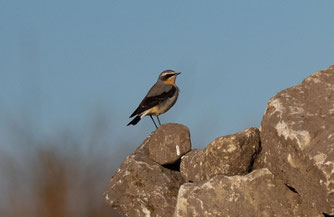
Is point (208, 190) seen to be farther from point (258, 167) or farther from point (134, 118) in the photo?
point (134, 118)

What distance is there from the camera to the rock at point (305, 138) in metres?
6.34

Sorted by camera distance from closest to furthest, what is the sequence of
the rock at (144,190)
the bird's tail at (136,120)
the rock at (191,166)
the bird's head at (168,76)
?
1. the rock at (191,166)
2. the rock at (144,190)
3. the bird's tail at (136,120)
4. the bird's head at (168,76)

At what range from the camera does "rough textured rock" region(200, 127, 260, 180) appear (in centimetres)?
760

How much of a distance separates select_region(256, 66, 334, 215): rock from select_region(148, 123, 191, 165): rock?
1.98 m

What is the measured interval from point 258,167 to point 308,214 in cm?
95

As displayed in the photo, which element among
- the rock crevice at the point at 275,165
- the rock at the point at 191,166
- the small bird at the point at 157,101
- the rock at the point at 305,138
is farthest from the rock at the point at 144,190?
the small bird at the point at 157,101

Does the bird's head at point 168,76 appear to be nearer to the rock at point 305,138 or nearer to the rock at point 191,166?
the rock at point 191,166

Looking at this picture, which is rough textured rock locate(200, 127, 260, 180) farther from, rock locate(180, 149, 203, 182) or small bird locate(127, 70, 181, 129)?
small bird locate(127, 70, 181, 129)

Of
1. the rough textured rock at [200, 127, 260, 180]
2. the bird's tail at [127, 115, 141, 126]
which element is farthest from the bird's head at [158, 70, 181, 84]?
the rough textured rock at [200, 127, 260, 180]

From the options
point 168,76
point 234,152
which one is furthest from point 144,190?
point 168,76

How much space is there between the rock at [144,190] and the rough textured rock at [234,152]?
1450mm

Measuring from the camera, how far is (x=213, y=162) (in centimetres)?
782

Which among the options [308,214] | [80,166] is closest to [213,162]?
[308,214]

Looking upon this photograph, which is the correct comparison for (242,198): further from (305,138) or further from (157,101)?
(157,101)
